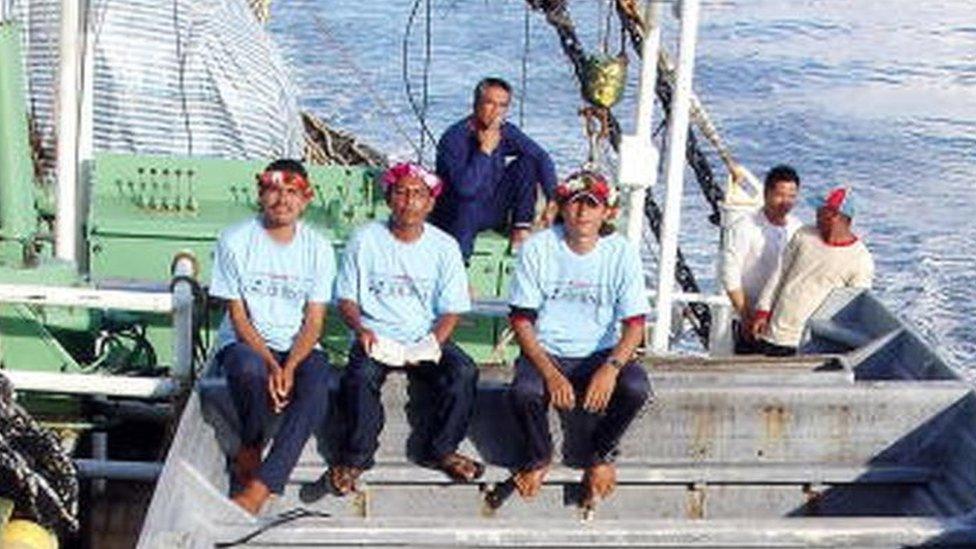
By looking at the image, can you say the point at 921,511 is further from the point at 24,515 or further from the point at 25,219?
the point at 25,219

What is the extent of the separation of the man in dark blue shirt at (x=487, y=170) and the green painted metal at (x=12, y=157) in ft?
7.72

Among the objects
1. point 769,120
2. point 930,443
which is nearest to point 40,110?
point 930,443

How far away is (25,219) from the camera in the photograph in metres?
9.79

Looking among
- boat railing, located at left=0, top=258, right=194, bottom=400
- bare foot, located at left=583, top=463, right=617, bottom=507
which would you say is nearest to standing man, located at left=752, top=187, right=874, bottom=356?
bare foot, located at left=583, top=463, right=617, bottom=507

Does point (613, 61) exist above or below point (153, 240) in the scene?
above

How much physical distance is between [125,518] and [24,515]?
49.6 inches

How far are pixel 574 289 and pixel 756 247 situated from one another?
6.29 ft

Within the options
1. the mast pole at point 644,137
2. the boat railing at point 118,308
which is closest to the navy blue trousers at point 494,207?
the mast pole at point 644,137

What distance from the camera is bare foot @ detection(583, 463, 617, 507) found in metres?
7.61

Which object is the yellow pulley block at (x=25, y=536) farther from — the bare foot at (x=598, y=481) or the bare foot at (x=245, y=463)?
the bare foot at (x=598, y=481)

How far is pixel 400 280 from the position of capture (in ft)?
24.6

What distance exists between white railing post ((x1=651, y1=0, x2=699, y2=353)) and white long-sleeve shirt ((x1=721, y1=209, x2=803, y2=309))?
0.54m

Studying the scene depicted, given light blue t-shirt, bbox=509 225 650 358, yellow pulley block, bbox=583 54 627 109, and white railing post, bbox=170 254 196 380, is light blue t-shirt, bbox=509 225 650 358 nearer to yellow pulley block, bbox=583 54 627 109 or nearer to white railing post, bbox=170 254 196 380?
white railing post, bbox=170 254 196 380

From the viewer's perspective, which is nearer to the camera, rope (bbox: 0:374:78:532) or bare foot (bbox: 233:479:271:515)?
bare foot (bbox: 233:479:271:515)
